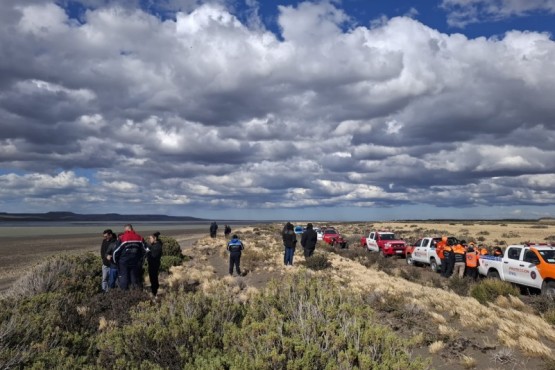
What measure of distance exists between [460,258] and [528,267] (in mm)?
4286

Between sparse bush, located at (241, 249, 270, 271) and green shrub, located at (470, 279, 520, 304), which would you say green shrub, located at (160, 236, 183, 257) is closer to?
sparse bush, located at (241, 249, 270, 271)

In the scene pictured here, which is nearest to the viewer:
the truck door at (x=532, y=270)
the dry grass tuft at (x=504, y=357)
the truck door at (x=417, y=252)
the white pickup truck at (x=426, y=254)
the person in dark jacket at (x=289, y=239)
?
the dry grass tuft at (x=504, y=357)

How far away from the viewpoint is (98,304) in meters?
9.96

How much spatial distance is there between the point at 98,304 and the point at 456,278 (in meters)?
12.6

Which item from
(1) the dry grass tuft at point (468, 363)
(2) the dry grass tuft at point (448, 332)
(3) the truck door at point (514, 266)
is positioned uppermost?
(3) the truck door at point (514, 266)

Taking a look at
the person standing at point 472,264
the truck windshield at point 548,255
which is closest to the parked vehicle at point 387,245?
the person standing at point 472,264

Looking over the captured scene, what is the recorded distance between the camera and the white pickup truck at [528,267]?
1327cm

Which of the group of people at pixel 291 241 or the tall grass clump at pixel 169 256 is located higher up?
the group of people at pixel 291 241

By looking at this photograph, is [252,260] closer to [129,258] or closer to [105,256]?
[105,256]

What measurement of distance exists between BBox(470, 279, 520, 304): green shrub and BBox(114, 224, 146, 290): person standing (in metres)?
9.80

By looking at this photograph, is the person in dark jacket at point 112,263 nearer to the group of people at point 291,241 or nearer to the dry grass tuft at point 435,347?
the group of people at point 291,241

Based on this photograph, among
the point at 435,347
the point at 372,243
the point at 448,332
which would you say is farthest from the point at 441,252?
the point at 435,347

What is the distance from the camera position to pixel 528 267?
14000mm

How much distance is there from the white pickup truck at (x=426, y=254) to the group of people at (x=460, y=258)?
196 centimetres
